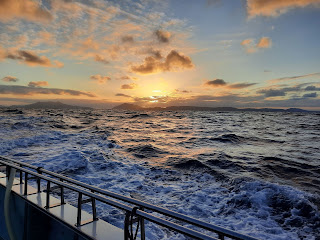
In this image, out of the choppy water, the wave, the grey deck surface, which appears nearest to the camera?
the grey deck surface

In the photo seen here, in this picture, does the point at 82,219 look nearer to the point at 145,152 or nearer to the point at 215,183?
the point at 215,183

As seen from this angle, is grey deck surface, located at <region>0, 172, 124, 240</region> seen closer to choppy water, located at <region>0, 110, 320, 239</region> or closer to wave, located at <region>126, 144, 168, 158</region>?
choppy water, located at <region>0, 110, 320, 239</region>

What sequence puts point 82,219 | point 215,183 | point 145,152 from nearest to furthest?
point 82,219
point 215,183
point 145,152

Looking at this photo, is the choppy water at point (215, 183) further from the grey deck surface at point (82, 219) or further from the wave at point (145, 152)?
the grey deck surface at point (82, 219)

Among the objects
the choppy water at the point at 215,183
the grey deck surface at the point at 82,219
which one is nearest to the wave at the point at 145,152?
the choppy water at the point at 215,183

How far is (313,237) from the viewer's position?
18.1 feet

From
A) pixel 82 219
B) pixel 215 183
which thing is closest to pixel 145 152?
pixel 215 183

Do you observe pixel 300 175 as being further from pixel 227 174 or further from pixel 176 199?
pixel 176 199

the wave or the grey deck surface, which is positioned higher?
the grey deck surface

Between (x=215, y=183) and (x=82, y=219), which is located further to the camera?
(x=215, y=183)

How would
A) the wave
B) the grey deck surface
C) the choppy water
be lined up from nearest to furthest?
1. the grey deck surface
2. the choppy water
3. the wave

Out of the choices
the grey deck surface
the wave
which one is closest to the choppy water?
the wave

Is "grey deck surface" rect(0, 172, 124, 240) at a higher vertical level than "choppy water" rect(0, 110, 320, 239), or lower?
higher

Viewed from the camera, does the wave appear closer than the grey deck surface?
No
